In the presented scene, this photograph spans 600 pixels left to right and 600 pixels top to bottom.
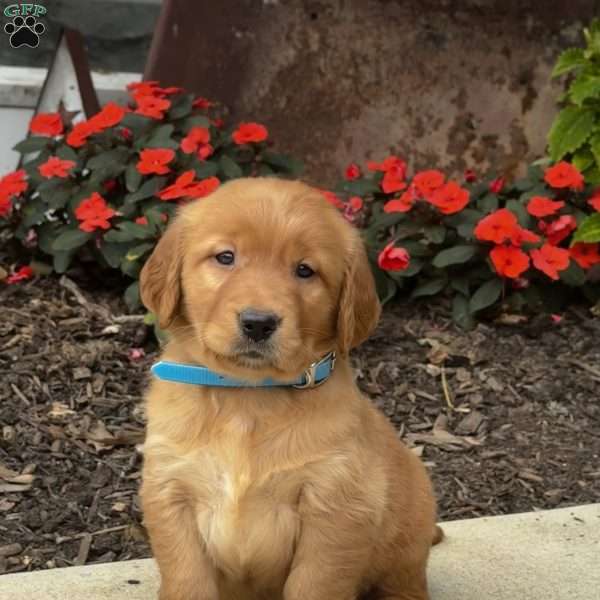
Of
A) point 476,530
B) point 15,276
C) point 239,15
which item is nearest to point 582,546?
point 476,530

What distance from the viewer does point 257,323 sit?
10.3ft

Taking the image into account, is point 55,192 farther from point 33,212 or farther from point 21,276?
point 21,276

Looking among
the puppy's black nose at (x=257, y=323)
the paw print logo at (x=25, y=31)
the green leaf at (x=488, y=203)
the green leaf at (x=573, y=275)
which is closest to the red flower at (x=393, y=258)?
the green leaf at (x=488, y=203)

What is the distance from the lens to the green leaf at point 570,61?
22.2 ft

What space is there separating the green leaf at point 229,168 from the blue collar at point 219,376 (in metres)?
2.91

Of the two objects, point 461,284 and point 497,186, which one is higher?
point 497,186

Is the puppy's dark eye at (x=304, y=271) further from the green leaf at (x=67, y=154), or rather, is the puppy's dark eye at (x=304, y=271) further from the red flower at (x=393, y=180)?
the green leaf at (x=67, y=154)

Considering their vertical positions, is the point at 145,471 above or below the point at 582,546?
above

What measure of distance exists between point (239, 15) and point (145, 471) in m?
4.11

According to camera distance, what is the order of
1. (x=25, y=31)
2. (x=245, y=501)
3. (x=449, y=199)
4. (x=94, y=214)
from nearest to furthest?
(x=245, y=501)
(x=94, y=214)
(x=449, y=199)
(x=25, y=31)

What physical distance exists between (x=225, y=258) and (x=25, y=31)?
4728mm

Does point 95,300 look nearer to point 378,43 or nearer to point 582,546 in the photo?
point 378,43

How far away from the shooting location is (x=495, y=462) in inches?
211

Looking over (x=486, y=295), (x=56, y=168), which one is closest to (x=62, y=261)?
(x=56, y=168)
